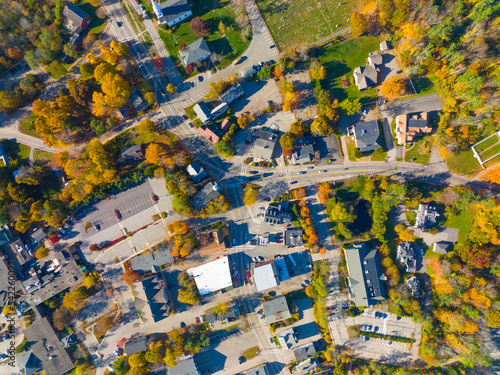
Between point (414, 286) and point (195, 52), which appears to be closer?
point (414, 286)

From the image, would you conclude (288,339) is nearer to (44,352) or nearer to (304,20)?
(44,352)

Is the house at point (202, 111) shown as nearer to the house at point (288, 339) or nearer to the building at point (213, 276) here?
the building at point (213, 276)

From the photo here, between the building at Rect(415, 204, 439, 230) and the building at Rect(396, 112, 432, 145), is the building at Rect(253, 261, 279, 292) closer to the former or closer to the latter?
the building at Rect(415, 204, 439, 230)

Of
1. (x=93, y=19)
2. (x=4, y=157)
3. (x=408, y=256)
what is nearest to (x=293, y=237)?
(x=408, y=256)

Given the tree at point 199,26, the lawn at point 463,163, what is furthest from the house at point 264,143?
the lawn at point 463,163

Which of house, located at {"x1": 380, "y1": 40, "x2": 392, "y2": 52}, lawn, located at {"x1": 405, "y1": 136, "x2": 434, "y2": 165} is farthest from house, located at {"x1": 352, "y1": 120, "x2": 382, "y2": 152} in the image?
house, located at {"x1": 380, "y1": 40, "x2": 392, "y2": 52}

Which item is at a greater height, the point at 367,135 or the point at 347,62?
the point at 347,62

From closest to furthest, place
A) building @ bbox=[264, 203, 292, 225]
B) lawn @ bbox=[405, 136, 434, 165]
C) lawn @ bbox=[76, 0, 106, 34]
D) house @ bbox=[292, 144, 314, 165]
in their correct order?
building @ bbox=[264, 203, 292, 225] → house @ bbox=[292, 144, 314, 165] → lawn @ bbox=[405, 136, 434, 165] → lawn @ bbox=[76, 0, 106, 34]
